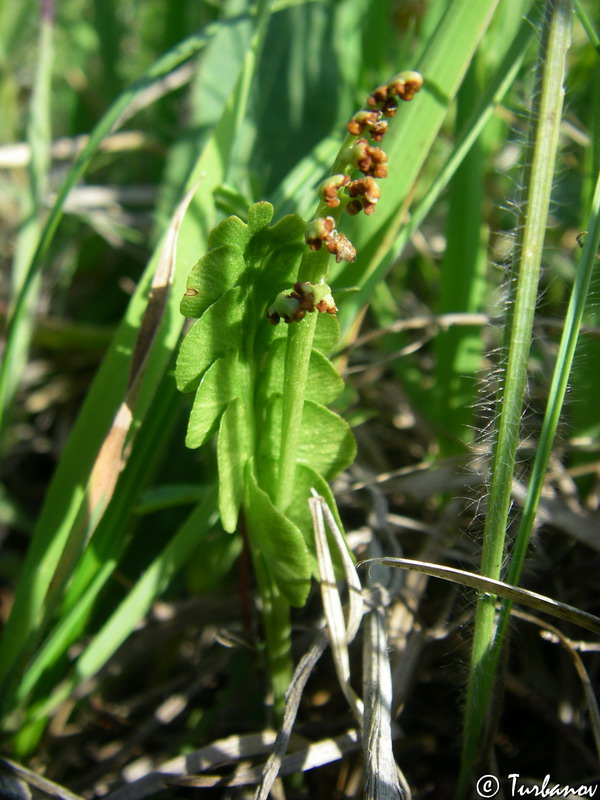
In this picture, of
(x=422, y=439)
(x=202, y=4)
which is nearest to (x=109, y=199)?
(x=202, y=4)

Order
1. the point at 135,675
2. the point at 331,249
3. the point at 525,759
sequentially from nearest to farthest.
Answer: the point at 331,249 < the point at 525,759 < the point at 135,675

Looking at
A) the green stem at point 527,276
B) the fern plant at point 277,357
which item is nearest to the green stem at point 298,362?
the fern plant at point 277,357

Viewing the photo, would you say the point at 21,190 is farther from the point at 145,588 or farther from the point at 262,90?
the point at 145,588

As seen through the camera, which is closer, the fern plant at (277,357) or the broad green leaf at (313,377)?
the fern plant at (277,357)

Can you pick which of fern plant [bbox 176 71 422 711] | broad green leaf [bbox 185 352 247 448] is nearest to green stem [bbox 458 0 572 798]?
fern plant [bbox 176 71 422 711]

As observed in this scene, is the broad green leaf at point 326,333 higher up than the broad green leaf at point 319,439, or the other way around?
the broad green leaf at point 326,333

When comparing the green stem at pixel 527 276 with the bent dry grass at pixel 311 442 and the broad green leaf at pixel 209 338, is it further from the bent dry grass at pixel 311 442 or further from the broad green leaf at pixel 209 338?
the broad green leaf at pixel 209 338

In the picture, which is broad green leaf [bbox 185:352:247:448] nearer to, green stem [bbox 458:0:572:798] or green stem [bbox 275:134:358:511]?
green stem [bbox 275:134:358:511]
